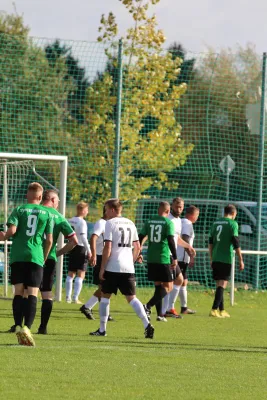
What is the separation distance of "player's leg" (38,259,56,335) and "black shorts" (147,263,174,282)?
2822mm

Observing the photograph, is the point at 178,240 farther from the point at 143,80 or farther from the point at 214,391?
the point at 214,391

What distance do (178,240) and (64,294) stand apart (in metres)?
4.82

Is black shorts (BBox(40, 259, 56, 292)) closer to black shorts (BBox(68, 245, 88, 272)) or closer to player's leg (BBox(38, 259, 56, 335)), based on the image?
player's leg (BBox(38, 259, 56, 335))

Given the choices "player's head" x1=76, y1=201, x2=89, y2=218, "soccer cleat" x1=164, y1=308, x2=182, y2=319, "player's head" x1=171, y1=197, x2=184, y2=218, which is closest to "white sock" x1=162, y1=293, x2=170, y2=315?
"soccer cleat" x1=164, y1=308, x2=182, y2=319

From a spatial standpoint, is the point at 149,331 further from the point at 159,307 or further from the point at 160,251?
the point at 159,307

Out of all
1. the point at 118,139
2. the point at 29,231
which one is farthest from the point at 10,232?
the point at 118,139

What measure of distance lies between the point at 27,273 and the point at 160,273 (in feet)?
14.2

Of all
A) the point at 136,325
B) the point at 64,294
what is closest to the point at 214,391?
the point at 136,325

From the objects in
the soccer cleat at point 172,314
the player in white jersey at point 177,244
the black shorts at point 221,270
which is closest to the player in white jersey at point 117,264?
the player in white jersey at point 177,244

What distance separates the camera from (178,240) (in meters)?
17.0

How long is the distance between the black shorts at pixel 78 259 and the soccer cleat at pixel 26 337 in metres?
7.72

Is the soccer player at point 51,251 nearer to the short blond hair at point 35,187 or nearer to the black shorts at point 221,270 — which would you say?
the short blond hair at point 35,187

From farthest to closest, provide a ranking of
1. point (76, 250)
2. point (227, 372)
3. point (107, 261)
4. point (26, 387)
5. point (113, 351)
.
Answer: point (76, 250) < point (107, 261) < point (113, 351) < point (227, 372) < point (26, 387)

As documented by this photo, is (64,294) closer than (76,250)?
No
